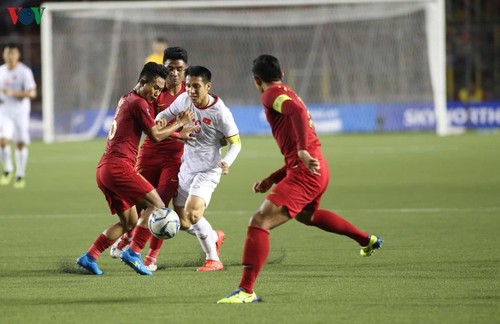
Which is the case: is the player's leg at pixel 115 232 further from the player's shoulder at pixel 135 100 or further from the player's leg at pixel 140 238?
the player's shoulder at pixel 135 100

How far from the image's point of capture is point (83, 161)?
24.2m

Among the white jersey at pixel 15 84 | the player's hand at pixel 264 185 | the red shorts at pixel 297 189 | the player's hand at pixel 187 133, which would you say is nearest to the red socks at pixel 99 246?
the player's hand at pixel 187 133

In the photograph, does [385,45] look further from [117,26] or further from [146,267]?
[146,267]

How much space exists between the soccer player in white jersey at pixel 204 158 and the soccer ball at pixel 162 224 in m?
0.54

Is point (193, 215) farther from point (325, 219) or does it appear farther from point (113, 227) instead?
point (325, 219)

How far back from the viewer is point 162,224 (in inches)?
342

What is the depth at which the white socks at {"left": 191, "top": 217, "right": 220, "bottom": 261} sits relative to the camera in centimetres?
940

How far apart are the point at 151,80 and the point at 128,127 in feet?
1.50

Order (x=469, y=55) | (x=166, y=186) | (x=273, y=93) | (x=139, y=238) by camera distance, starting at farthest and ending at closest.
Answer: (x=469, y=55) → (x=166, y=186) → (x=139, y=238) → (x=273, y=93)

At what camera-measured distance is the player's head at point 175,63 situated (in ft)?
31.8

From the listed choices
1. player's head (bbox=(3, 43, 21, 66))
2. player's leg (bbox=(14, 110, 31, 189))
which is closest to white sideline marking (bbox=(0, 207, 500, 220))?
player's leg (bbox=(14, 110, 31, 189))

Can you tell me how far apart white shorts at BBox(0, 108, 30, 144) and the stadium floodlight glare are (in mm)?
11341

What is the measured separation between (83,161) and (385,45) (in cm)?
1145

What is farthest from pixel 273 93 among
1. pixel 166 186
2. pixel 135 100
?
pixel 166 186
